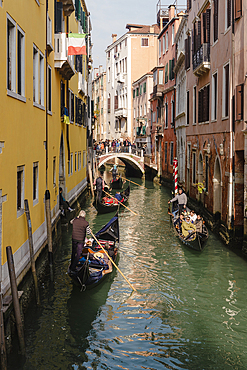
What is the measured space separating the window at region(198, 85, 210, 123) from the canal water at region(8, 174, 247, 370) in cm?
532

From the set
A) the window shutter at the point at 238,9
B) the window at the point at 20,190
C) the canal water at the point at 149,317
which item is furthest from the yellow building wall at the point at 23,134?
the window shutter at the point at 238,9

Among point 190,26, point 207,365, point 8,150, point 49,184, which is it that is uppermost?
point 190,26

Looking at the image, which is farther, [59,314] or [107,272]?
[107,272]

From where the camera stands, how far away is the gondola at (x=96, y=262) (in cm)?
808

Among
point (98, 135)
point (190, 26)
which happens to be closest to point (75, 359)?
point (190, 26)

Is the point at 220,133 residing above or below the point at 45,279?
above

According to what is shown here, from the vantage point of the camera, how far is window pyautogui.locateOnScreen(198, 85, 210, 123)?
1475 cm

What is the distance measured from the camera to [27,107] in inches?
317

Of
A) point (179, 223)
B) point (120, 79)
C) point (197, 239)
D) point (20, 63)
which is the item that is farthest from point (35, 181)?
point (120, 79)

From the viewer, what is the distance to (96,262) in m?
9.07

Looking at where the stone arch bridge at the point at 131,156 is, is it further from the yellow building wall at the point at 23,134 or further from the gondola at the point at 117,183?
the yellow building wall at the point at 23,134

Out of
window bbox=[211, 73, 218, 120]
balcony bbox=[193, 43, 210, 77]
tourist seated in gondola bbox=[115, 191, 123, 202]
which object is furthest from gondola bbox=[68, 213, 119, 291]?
tourist seated in gondola bbox=[115, 191, 123, 202]

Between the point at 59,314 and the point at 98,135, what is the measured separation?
177ft

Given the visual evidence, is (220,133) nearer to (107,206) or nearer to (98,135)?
(107,206)
